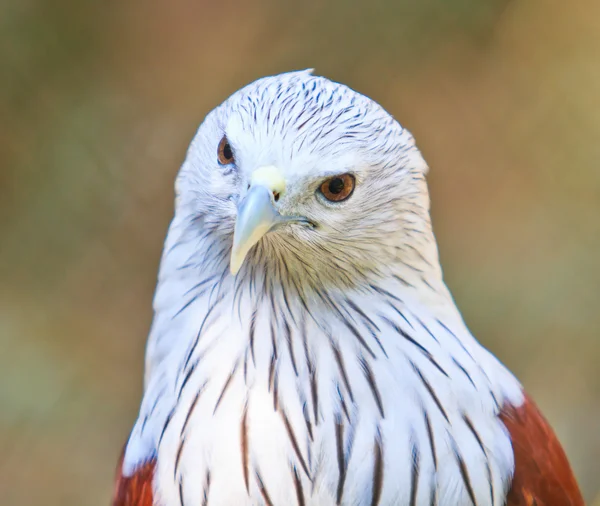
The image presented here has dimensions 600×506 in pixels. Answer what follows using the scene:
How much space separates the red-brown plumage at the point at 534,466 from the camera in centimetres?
104

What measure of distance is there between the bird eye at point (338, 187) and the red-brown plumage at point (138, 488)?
16.5 inches

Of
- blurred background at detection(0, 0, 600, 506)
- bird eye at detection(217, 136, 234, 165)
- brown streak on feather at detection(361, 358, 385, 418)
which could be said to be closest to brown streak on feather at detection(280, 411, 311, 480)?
brown streak on feather at detection(361, 358, 385, 418)

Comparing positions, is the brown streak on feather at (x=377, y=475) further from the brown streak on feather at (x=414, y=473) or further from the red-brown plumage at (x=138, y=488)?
the red-brown plumage at (x=138, y=488)

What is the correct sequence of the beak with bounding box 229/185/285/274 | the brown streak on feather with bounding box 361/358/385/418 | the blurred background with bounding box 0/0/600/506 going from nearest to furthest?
the beak with bounding box 229/185/285/274, the brown streak on feather with bounding box 361/358/385/418, the blurred background with bounding box 0/0/600/506

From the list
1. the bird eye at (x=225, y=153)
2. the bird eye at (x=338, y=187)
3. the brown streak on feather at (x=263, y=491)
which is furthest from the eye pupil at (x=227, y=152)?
the brown streak on feather at (x=263, y=491)

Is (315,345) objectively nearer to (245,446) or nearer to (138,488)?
(245,446)

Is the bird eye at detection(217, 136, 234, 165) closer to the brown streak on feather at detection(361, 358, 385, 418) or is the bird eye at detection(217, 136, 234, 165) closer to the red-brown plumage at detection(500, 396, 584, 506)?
the brown streak on feather at detection(361, 358, 385, 418)

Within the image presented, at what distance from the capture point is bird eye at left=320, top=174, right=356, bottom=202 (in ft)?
3.05

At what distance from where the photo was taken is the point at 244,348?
984 millimetres

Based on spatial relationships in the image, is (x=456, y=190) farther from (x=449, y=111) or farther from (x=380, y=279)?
(x=380, y=279)

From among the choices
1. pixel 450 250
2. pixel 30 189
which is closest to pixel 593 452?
pixel 450 250

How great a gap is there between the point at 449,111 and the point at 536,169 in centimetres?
28

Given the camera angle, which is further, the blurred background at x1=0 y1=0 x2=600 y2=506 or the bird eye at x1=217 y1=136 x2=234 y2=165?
the blurred background at x1=0 y1=0 x2=600 y2=506

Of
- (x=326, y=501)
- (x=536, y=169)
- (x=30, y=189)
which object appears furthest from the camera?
(x=536, y=169)
